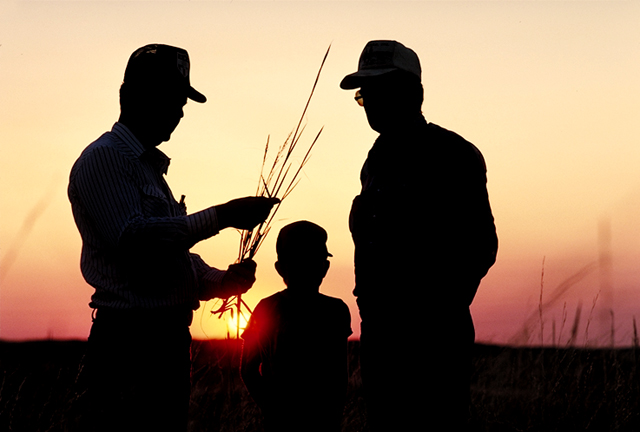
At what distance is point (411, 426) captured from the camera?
3377 millimetres

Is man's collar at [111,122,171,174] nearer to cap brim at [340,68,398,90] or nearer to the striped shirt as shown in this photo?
the striped shirt

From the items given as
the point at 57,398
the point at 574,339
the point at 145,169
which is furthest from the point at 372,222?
the point at 574,339

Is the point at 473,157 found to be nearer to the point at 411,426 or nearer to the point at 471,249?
the point at 471,249

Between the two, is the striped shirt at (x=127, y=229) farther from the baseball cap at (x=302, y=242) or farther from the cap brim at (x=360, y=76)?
the cap brim at (x=360, y=76)

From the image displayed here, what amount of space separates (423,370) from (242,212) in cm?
102

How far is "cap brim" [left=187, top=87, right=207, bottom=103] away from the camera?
12.5 ft

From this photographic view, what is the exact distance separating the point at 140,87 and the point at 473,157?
1507 mm

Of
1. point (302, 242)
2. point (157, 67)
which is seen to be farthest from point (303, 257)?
point (157, 67)

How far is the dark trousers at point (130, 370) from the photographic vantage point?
3.40m

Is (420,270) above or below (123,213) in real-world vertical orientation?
below

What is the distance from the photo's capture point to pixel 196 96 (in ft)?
12.7

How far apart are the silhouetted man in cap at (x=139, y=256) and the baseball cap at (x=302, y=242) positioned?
41 cm

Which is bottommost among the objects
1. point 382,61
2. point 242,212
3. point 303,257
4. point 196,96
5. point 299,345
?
point 299,345

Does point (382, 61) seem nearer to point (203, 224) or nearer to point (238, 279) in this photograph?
point (203, 224)
